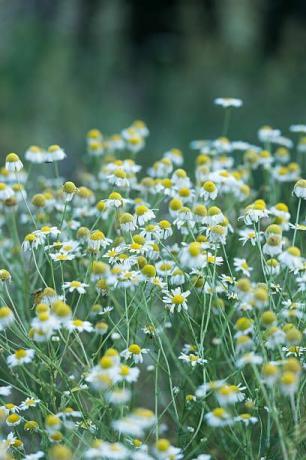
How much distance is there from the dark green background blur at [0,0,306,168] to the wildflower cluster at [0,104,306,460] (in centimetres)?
282

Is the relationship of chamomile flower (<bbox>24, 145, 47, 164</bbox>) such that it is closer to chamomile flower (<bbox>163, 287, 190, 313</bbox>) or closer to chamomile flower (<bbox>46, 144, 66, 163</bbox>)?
chamomile flower (<bbox>46, 144, 66, 163</bbox>)

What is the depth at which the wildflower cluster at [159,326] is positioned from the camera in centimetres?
168

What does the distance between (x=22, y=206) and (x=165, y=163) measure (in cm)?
67

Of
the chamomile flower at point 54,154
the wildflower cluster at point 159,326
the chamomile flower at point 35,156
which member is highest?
the chamomile flower at point 54,154

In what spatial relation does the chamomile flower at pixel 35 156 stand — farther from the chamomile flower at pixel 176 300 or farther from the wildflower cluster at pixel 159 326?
the chamomile flower at pixel 176 300

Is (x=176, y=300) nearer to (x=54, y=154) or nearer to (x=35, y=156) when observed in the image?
(x=54, y=154)

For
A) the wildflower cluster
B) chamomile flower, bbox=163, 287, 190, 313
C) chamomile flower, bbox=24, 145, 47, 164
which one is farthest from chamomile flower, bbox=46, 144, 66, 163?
chamomile flower, bbox=163, 287, 190, 313

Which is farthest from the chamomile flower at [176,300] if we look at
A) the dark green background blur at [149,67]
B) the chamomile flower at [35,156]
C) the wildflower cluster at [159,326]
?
the dark green background blur at [149,67]

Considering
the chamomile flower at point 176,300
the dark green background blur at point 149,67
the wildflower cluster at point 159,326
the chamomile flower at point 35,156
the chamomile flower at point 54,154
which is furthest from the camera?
the dark green background blur at point 149,67

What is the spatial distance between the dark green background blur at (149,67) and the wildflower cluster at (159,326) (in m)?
2.82

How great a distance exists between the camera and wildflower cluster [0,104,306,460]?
5.52ft

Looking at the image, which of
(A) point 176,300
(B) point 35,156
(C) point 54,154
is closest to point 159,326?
(A) point 176,300

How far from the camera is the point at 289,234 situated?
3.28 m

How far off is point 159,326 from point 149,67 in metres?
6.70
